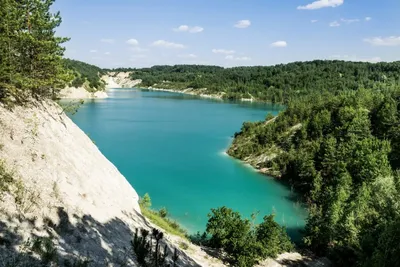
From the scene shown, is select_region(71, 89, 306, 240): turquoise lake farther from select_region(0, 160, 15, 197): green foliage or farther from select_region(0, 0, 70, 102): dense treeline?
select_region(0, 160, 15, 197): green foliage

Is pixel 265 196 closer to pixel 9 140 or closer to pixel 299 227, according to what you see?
pixel 299 227

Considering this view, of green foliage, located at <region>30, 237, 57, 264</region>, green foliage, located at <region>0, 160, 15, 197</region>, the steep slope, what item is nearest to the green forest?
the steep slope

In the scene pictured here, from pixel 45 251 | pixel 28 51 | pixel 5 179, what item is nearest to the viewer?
pixel 45 251

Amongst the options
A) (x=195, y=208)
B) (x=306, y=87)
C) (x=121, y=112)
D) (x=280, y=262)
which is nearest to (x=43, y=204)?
(x=280, y=262)

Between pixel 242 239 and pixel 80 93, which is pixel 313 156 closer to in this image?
pixel 242 239

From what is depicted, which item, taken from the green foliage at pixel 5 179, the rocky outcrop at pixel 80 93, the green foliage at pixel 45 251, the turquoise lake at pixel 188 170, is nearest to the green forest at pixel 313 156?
the turquoise lake at pixel 188 170

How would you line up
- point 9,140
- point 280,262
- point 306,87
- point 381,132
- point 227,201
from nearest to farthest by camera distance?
point 9,140 → point 280,262 → point 227,201 → point 381,132 → point 306,87

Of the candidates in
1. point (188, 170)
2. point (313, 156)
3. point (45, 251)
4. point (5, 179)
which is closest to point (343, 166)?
point (313, 156)
